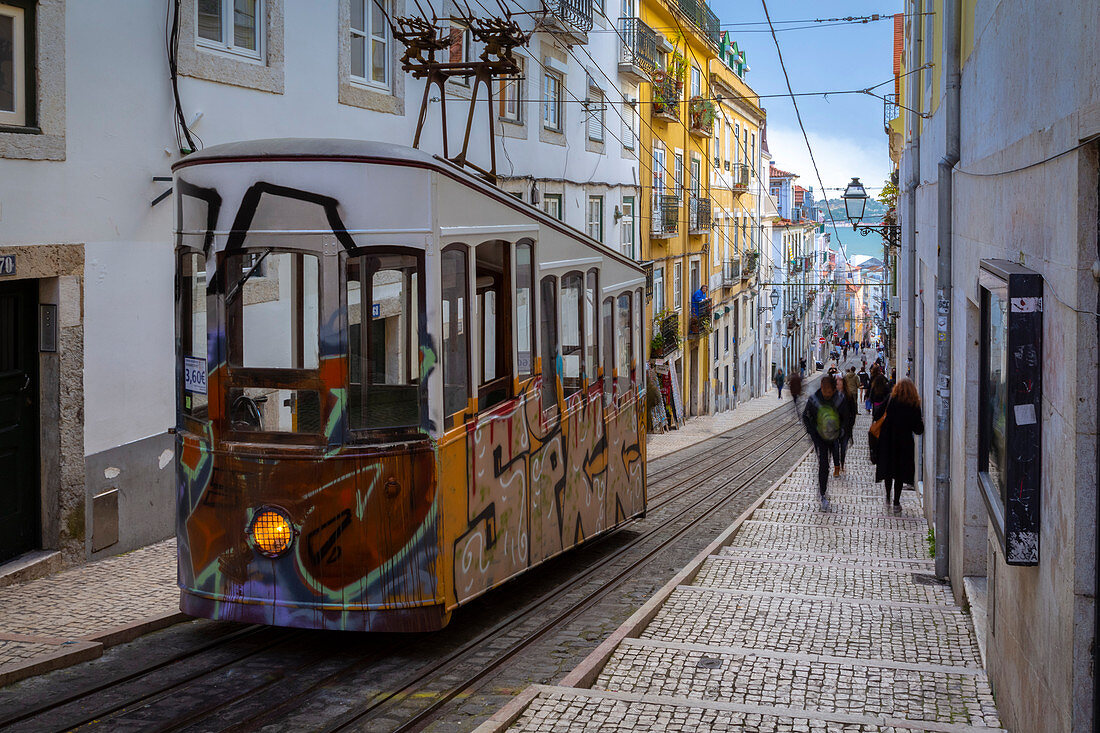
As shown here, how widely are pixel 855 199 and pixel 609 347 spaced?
46.7 ft

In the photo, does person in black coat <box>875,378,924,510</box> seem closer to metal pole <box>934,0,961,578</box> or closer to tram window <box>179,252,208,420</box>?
metal pole <box>934,0,961,578</box>

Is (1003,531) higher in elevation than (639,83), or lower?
lower

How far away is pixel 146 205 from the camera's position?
418 inches

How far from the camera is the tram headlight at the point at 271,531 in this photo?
6703 mm

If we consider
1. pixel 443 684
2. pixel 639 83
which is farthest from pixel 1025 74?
pixel 639 83

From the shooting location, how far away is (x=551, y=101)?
22.8m

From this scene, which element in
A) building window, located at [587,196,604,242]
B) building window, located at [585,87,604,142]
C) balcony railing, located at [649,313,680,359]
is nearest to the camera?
building window, located at [585,87,604,142]

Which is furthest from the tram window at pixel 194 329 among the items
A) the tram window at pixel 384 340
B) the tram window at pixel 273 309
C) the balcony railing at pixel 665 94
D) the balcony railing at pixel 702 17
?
the balcony railing at pixel 702 17

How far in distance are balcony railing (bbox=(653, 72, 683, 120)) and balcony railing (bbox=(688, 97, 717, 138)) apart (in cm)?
344

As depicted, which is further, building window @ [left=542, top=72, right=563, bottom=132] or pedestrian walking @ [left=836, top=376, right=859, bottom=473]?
building window @ [left=542, top=72, right=563, bottom=132]

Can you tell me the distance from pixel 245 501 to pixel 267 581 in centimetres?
50

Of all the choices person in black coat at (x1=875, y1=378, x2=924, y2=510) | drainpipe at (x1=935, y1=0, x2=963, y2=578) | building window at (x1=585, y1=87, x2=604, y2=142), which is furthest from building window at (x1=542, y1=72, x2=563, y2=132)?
drainpipe at (x1=935, y1=0, x2=963, y2=578)

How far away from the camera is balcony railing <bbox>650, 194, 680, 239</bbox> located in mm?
33062

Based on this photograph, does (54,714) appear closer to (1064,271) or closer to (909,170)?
(1064,271)
